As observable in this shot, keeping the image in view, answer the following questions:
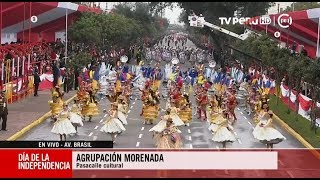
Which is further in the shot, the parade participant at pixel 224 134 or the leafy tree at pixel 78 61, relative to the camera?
the leafy tree at pixel 78 61

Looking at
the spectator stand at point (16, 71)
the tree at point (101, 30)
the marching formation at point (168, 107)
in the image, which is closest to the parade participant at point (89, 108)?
the marching formation at point (168, 107)

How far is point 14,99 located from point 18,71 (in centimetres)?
193

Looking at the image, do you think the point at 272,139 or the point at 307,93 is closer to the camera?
the point at 272,139

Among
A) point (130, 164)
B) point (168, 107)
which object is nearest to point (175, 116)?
point (168, 107)

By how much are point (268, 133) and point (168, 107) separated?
4583mm

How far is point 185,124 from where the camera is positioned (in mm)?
29031

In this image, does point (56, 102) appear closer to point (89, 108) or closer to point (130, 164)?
point (89, 108)

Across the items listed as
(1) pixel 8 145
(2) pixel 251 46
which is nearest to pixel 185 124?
(1) pixel 8 145

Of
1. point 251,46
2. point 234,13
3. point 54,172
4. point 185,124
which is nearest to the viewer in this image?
point 54,172

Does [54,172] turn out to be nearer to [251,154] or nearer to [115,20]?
[251,154]

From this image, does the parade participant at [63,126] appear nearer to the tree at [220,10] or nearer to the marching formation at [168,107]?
the marching formation at [168,107]
